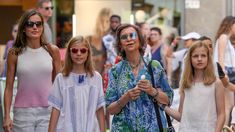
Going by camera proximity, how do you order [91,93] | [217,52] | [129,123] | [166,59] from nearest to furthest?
[129,123], [91,93], [217,52], [166,59]

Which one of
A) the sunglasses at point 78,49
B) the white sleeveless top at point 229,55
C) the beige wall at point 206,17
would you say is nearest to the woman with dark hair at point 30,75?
the sunglasses at point 78,49

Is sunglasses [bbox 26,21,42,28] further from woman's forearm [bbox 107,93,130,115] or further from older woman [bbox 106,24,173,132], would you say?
woman's forearm [bbox 107,93,130,115]

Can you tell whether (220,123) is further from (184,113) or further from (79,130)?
(79,130)

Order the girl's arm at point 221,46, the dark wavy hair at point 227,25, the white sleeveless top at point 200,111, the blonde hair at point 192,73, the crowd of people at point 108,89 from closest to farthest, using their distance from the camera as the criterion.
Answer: the crowd of people at point 108,89, the white sleeveless top at point 200,111, the blonde hair at point 192,73, the girl's arm at point 221,46, the dark wavy hair at point 227,25

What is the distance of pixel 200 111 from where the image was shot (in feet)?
22.0

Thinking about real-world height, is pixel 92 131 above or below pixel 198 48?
below

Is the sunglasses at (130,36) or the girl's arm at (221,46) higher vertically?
the sunglasses at (130,36)

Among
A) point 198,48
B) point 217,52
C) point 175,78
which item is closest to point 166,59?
point 175,78

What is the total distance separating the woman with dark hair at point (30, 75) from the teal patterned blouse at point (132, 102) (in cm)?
96

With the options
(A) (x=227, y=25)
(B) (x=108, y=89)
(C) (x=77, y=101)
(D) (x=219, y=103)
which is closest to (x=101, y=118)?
(C) (x=77, y=101)

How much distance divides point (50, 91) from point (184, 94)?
136 cm

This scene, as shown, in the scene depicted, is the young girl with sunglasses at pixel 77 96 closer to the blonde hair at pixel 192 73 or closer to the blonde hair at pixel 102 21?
the blonde hair at pixel 192 73

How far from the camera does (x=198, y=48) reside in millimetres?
6910

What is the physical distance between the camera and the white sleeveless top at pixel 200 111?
21.9ft
